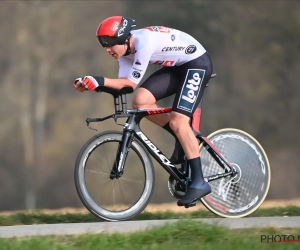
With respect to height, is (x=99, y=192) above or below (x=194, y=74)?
below

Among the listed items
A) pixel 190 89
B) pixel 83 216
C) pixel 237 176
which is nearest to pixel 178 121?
pixel 190 89

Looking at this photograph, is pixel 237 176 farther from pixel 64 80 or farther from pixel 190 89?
pixel 64 80

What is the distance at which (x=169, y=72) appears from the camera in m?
6.34

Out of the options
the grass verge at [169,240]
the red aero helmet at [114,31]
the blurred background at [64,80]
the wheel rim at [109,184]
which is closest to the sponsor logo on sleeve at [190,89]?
the wheel rim at [109,184]

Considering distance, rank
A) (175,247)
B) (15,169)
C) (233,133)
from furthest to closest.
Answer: (15,169)
(233,133)
(175,247)

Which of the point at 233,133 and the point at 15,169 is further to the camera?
the point at 15,169

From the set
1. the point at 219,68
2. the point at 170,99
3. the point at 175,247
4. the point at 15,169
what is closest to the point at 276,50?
the point at 219,68

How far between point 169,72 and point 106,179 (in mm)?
937

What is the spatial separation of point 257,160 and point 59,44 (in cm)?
262

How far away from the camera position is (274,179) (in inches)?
344

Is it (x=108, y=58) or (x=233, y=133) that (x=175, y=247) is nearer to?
(x=233, y=133)

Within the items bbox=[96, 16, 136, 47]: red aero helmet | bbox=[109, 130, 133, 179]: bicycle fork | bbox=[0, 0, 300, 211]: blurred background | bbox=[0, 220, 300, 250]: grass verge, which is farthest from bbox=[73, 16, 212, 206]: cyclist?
bbox=[0, 0, 300, 211]: blurred background

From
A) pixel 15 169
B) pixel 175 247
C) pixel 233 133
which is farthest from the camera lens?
pixel 15 169

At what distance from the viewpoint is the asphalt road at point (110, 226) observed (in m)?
5.36
